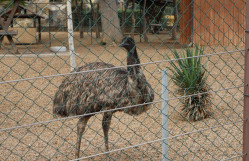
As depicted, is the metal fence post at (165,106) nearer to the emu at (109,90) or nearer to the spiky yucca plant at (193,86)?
the emu at (109,90)

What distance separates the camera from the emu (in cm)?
366

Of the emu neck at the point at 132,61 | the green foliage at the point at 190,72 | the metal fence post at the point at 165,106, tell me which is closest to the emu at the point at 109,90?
the emu neck at the point at 132,61

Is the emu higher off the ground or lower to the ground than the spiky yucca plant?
higher

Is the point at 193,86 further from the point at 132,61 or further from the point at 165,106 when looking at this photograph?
the point at 165,106

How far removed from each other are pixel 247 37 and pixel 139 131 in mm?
2668

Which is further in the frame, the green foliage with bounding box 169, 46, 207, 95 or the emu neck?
the green foliage with bounding box 169, 46, 207, 95

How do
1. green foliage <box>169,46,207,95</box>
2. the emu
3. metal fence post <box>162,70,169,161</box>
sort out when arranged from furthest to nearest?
1. green foliage <box>169,46,207,95</box>
2. the emu
3. metal fence post <box>162,70,169,161</box>

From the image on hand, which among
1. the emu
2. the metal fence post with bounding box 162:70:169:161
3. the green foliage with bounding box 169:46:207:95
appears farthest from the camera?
the green foliage with bounding box 169:46:207:95

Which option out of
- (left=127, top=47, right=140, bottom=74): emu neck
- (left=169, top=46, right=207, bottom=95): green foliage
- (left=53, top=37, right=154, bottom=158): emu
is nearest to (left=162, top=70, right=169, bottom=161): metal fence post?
(left=53, top=37, right=154, bottom=158): emu

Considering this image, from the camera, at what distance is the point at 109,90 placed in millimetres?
3727

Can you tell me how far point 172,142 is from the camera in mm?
4648

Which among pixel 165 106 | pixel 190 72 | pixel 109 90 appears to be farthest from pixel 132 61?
pixel 190 72

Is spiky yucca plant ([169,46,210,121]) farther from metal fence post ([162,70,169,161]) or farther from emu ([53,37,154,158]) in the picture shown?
metal fence post ([162,70,169,161])

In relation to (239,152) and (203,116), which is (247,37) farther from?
(203,116)
